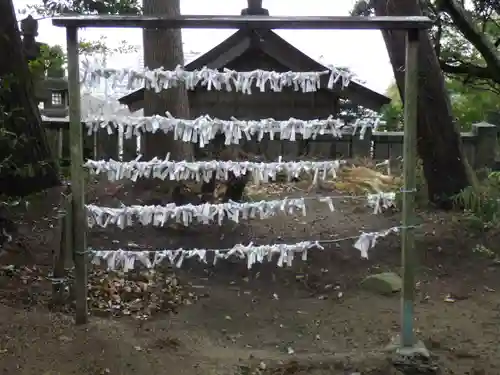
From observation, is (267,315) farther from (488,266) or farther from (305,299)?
(488,266)

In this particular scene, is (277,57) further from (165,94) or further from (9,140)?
(9,140)

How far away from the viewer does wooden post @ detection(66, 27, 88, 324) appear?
185 inches

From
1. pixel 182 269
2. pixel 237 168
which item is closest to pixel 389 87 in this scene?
pixel 182 269

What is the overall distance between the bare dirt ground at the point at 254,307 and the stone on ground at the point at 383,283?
0.10 meters

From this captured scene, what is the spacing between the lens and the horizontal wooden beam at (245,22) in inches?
184

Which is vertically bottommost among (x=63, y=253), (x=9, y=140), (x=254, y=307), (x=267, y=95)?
(x=254, y=307)

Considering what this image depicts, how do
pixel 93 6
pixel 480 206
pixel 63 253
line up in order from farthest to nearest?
pixel 93 6, pixel 480 206, pixel 63 253

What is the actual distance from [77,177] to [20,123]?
3.27m

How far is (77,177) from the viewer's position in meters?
4.79

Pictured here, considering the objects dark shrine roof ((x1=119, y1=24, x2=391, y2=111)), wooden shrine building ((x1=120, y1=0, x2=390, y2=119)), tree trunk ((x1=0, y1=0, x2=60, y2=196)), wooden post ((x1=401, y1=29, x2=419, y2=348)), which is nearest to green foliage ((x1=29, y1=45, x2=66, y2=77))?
wooden shrine building ((x1=120, y1=0, x2=390, y2=119))

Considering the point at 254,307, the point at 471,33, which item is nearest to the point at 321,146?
the point at 471,33

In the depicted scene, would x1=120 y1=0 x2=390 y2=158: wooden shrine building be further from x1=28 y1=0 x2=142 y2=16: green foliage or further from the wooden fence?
x1=28 y1=0 x2=142 y2=16: green foliage

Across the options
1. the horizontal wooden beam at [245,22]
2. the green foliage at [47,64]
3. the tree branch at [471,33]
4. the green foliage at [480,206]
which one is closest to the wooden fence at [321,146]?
the green foliage at [480,206]

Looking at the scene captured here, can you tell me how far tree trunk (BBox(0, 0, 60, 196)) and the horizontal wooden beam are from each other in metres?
2.91
